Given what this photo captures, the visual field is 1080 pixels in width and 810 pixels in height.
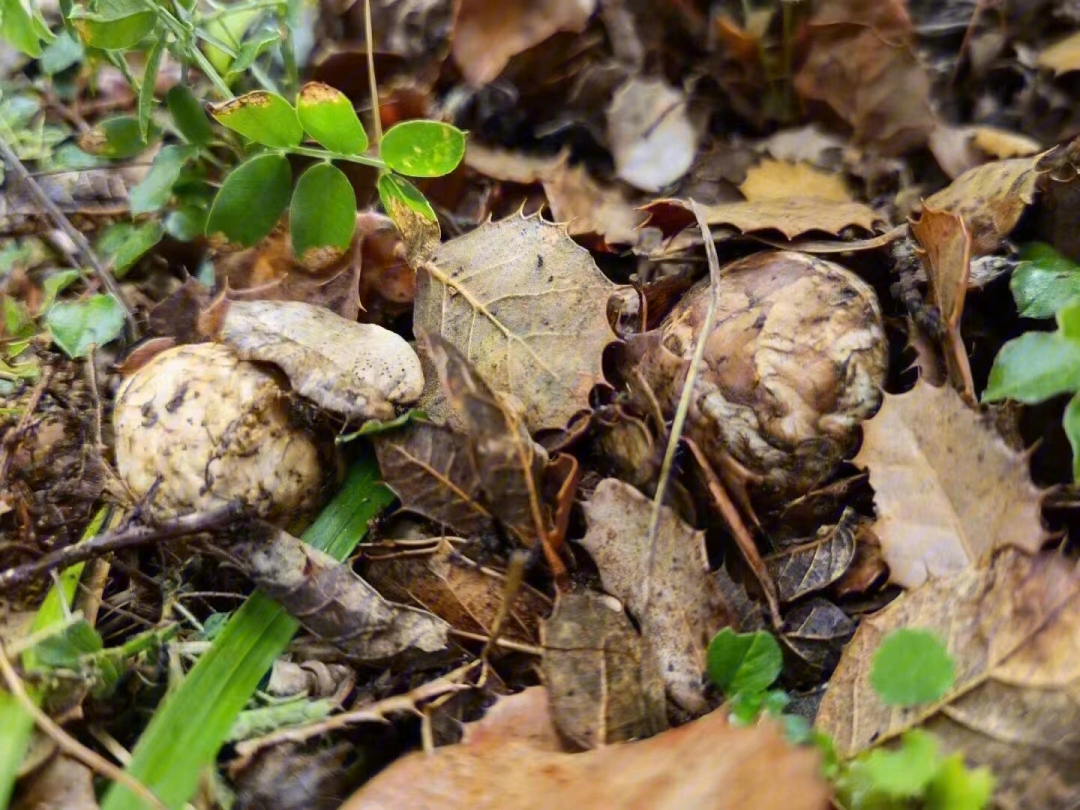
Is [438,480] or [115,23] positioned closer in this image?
[438,480]

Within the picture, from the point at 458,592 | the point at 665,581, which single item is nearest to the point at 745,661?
the point at 665,581

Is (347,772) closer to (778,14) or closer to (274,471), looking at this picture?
(274,471)

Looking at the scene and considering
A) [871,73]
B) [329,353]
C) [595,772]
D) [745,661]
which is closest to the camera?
[595,772]

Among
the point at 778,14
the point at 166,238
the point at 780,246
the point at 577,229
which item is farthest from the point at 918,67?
the point at 166,238

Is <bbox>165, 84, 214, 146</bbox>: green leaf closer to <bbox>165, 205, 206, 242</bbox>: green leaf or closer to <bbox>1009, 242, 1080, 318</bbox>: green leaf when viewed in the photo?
<bbox>165, 205, 206, 242</bbox>: green leaf

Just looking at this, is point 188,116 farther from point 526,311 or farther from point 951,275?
point 951,275

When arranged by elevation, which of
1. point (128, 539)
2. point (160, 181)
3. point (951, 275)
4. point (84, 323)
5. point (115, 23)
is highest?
point (115, 23)

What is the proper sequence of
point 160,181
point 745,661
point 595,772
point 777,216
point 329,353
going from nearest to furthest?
point 595,772 → point 745,661 → point 329,353 → point 777,216 → point 160,181
